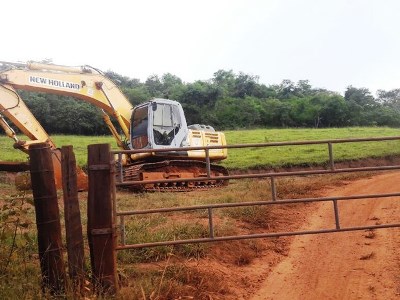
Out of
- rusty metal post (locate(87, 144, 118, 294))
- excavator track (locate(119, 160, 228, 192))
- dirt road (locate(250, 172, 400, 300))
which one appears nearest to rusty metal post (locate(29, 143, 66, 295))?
rusty metal post (locate(87, 144, 118, 294))

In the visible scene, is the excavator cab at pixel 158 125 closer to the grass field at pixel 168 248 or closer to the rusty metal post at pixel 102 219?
the grass field at pixel 168 248

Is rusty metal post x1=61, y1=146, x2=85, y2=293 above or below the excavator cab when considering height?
below

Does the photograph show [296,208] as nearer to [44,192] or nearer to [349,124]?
[44,192]

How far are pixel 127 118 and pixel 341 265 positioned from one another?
403 inches

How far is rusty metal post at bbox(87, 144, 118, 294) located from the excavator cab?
29.7ft

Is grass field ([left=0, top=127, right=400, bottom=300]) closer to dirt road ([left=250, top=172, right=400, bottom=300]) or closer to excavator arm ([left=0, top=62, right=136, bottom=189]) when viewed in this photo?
dirt road ([left=250, top=172, right=400, bottom=300])

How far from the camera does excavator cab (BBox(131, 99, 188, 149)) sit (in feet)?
46.2

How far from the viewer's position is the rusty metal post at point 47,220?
14.8 ft

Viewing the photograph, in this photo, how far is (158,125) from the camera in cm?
1424

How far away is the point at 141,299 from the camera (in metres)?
4.40

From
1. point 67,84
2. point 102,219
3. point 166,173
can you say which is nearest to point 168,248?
point 102,219

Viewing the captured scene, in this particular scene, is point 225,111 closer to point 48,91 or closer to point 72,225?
point 48,91

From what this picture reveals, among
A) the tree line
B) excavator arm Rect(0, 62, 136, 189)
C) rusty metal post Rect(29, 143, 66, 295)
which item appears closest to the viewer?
rusty metal post Rect(29, 143, 66, 295)

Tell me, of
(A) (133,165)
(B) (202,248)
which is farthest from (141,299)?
(A) (133,165)
